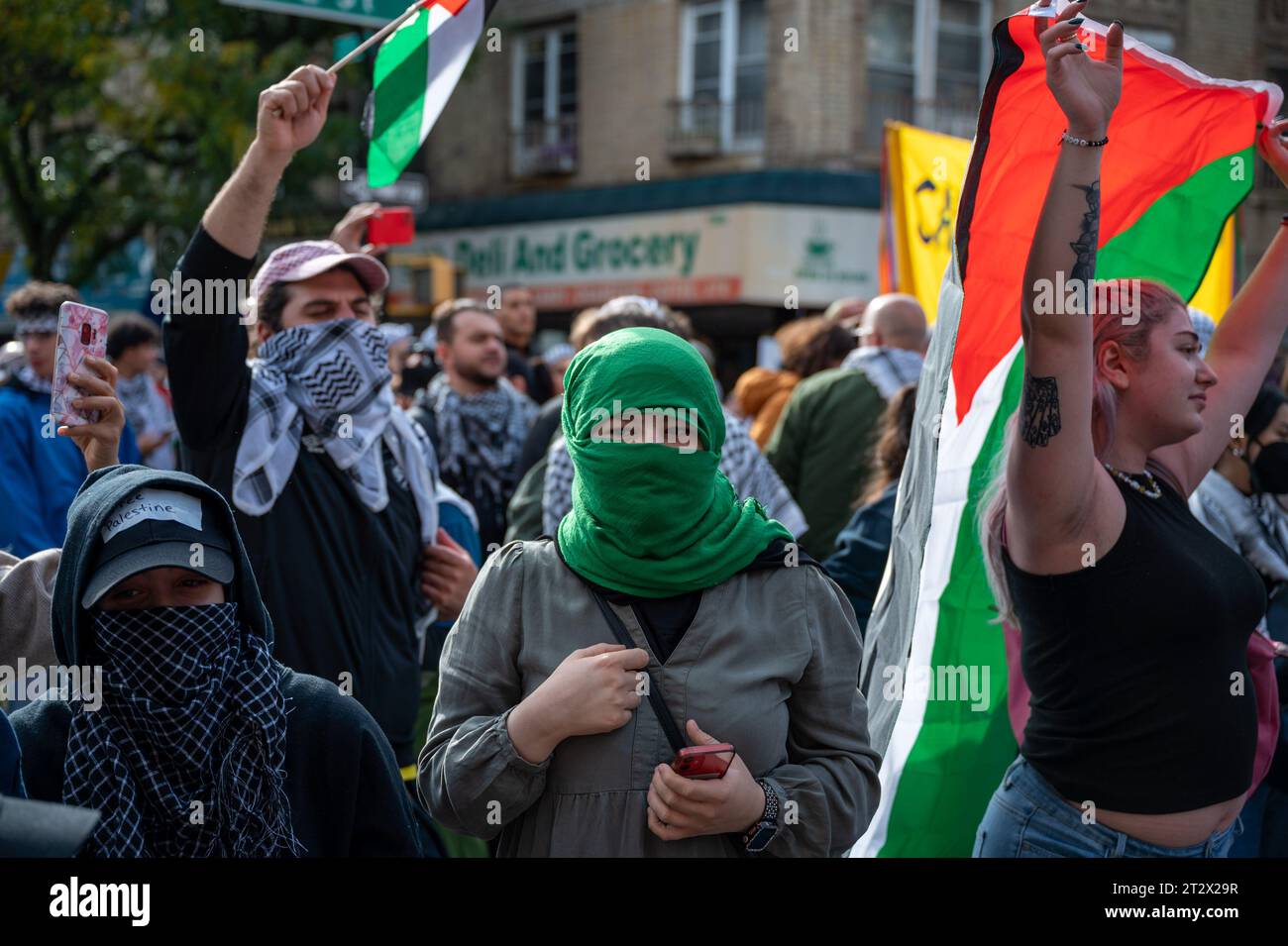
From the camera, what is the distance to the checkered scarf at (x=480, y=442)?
718 centimetres

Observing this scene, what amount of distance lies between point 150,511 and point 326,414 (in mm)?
1340

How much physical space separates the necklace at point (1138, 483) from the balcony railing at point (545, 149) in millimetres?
19328

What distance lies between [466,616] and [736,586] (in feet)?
1.47

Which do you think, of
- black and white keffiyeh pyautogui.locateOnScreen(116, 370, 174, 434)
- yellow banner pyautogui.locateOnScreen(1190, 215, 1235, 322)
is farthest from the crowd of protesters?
black and white keffiyeh pyautogui.locateOnScreen(116, 370, 174, 434)

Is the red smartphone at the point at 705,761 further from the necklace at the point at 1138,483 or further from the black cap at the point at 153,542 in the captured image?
the necklace at the point at 1138,483

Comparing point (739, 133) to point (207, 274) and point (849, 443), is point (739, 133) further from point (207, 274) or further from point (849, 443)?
point (207, 274)

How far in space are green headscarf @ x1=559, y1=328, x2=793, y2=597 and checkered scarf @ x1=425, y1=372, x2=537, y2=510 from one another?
4628mm

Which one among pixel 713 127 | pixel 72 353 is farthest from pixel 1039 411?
pixel 713 127

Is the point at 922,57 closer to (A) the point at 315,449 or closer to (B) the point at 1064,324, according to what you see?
(A) the point at 315,449

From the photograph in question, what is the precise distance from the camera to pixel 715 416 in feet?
8.39

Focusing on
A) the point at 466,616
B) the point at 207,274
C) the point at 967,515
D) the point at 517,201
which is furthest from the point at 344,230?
the point at 517,201

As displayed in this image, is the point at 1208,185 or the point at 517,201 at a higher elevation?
the point at 517,201

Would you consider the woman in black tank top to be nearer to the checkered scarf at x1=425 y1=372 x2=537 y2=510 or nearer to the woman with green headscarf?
the woman with green headscarf

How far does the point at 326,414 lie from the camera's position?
380 centimetres
